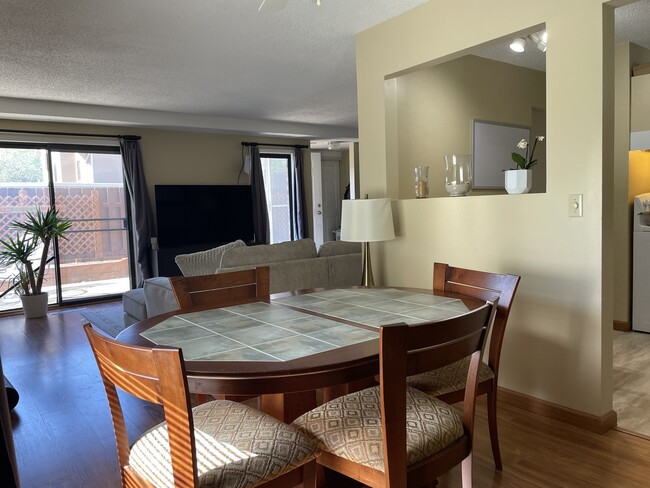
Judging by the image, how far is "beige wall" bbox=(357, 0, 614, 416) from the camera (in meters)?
2.35

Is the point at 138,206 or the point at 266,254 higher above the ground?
the point at 138,206

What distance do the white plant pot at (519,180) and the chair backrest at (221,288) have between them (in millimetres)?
1494

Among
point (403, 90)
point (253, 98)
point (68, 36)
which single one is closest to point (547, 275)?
point (403, 90)

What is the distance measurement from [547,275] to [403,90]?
75.0 inches

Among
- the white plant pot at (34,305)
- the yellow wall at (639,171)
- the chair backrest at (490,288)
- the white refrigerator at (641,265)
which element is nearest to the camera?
the chair backrest at (490,288)

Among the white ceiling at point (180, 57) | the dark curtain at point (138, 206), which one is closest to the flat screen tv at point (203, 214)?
the dark curtain at point (138, 206)

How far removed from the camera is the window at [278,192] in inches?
329

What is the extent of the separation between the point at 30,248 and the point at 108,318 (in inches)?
49.8

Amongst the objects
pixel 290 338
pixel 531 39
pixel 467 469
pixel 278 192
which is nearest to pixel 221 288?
pixel 290 338

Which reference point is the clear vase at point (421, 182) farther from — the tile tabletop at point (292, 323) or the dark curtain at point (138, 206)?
the dark curtain at point (138, 206)

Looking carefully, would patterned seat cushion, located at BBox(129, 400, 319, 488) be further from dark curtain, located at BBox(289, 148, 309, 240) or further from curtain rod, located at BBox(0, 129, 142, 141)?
dark curtain, located at BBox(289, 148, 309, 240)

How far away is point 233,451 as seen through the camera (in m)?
1.33

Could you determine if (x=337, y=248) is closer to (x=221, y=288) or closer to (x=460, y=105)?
(x=460, y=105)

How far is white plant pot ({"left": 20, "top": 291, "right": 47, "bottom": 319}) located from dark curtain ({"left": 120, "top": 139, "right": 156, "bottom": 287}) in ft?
4.06
